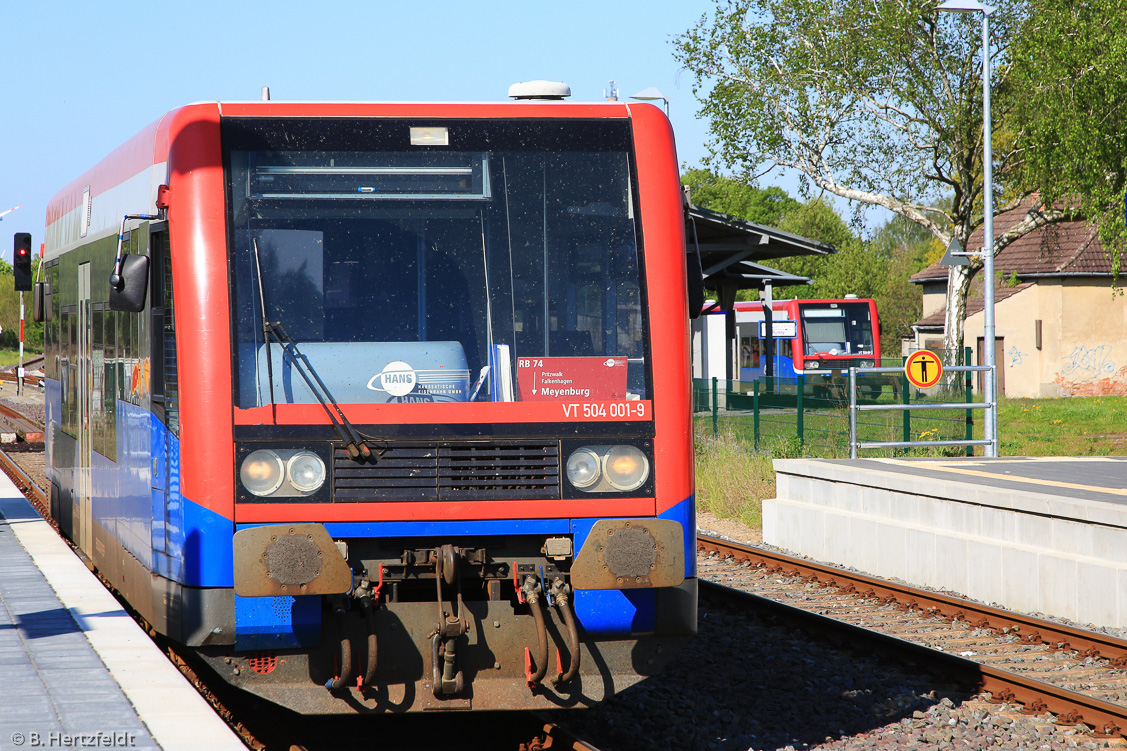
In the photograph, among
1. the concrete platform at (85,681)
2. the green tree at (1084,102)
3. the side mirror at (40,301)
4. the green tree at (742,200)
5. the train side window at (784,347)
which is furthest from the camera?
the green tree at (742,200)

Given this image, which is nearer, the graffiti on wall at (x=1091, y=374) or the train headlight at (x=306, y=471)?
the train headlight at (x=306, y=471)

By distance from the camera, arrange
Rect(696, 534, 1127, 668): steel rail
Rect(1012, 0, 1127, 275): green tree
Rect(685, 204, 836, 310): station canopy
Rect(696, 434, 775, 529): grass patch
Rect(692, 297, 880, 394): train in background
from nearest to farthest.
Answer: Rect(696, 534, 1127, 668): steel rail → Rect(696, 434, 775, 529): grass patch → Rect(685, 204, 836, 310): station canopy → Rect(1012, 0, 1127, 275): green tree → Rect(692, 297, 880, 394): train in background

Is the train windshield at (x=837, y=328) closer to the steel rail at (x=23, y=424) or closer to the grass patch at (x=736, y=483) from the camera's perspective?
the steel rail at (x=23, y=424)

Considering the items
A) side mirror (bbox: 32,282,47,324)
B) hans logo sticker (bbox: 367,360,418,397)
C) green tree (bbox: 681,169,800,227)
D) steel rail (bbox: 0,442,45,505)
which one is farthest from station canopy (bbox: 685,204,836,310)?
green tree (bbox: 681,169,800,227)

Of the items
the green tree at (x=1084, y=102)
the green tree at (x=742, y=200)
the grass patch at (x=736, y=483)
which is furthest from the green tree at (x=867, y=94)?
the green tree at (x=742, y=200)

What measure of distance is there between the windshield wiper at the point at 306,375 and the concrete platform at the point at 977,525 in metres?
5.63

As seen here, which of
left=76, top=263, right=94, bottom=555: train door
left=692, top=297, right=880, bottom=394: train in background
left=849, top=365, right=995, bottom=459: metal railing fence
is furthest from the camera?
left=692, top=297, right=880, bottom=394: train in background

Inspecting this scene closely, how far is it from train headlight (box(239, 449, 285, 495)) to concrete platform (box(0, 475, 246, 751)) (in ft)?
3.16

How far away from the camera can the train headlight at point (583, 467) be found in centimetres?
550

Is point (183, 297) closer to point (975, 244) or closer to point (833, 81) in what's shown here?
point (833, 81)

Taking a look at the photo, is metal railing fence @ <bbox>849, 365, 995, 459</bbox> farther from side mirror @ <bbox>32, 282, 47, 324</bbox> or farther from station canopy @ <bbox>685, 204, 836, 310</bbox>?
side mirror @ <bbox>32, 282, 47, 324</bbox>

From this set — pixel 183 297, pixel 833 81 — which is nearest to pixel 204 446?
pixel 183 297

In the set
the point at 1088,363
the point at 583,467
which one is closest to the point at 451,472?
the point at 583,467

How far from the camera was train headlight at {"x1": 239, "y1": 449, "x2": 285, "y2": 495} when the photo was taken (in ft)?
17.4
